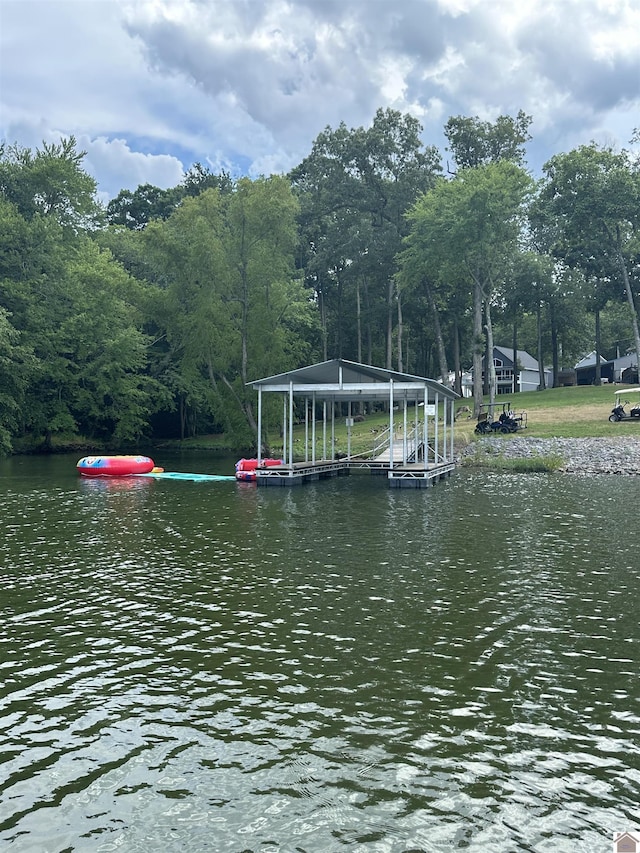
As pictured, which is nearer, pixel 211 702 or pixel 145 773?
pixel 145 773

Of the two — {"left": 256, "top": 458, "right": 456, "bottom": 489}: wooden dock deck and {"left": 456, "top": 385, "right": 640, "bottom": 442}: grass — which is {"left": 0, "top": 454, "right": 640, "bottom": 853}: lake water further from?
{"left": 456, "top": 385, "right": 640, "bottom": 442}: grass

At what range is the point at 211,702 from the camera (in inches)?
307

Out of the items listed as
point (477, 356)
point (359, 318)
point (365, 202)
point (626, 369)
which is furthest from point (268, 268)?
point (626, 369)

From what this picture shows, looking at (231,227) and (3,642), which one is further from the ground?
(231,227)

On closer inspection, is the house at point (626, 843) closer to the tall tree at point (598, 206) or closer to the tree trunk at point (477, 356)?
the tree trunk at point (477, 356)

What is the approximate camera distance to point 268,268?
4272 cm

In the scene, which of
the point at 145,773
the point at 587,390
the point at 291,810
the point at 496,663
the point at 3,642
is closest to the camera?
the point at 291,810

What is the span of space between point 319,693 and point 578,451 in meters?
29.6

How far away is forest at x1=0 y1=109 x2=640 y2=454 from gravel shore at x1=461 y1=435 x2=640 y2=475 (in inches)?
518

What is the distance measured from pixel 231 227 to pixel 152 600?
3434 centimetres

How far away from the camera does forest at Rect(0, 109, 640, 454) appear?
144 feet

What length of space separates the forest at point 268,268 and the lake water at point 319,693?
2903cm

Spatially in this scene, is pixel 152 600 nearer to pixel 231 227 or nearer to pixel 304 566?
pixel 304 566

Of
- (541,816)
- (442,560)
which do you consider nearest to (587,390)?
(442,560)
